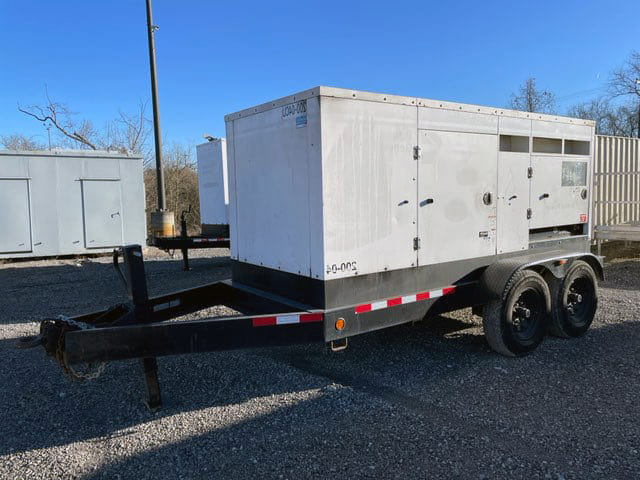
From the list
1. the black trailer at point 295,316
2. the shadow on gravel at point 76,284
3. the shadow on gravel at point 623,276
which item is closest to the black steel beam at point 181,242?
the shadow on gravel at point 76,284

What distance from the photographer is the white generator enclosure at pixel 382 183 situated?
12.3 ft

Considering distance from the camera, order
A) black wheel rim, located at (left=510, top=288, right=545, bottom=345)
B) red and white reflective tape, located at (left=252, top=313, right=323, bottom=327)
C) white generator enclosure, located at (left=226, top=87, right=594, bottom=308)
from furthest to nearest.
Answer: black wheel rim, located at (left=510, top=288, right=545, bottom=345) < white generator enclosure, located at (left=226, top=87, right=594, bottom=308) < red and white reflective tape, located at (left=252, top=313, right=323, bottom=327)

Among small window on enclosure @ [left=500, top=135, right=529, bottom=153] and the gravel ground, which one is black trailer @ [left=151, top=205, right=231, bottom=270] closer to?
the gravel ground

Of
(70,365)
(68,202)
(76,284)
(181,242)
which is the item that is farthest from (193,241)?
(70,365)

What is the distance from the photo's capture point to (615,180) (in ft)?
35.1

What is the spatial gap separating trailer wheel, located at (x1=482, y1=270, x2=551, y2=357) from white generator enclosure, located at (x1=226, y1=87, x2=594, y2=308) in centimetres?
38

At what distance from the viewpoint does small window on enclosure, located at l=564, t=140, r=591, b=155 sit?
5622 millimetres

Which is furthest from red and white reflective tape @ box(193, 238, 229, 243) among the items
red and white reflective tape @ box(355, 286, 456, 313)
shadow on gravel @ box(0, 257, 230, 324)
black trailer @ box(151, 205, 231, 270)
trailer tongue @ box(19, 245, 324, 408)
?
red and white reflective tape @ box(355, 286, 456, 313)

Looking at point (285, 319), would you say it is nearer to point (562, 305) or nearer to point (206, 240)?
point (562, 305)

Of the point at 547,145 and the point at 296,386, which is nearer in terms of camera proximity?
the point at 296,386

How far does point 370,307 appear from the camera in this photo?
3.95 metres

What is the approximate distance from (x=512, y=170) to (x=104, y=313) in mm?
3900

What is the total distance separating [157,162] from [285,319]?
427 inches

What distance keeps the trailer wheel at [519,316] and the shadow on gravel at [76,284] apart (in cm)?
547
